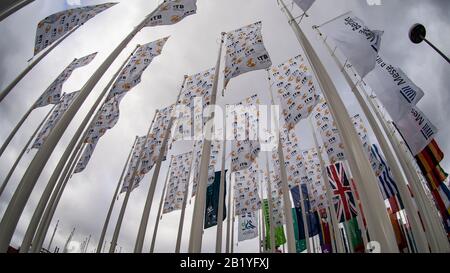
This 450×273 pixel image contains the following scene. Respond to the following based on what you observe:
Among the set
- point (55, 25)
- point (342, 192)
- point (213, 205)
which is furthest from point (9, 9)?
point (342, 192)

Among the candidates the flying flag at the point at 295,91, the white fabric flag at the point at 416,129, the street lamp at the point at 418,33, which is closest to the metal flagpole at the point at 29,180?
the flying flag at the point at 295,91

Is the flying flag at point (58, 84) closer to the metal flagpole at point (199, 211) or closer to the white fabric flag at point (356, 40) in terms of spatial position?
the metal flagpole at point (199, 211)

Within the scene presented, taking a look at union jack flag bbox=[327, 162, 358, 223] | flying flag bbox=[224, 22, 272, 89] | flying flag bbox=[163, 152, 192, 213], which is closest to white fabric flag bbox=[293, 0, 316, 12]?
flying flag bbox=[224, 22, 272, 89]

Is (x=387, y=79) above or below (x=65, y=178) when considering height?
above

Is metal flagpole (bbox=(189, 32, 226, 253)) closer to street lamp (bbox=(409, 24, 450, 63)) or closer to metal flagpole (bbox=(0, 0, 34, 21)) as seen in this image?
metal flagpole (bbox=(0, 0, 34, 21))

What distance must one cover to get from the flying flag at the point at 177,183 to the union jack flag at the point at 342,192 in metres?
10.5

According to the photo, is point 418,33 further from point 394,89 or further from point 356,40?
point 356,40

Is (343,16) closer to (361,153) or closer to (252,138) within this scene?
(361,153)

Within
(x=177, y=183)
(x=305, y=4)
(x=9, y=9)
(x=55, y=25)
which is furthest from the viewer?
(x=177, y=183)

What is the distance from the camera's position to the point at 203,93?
12.1 metres

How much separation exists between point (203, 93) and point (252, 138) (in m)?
3.51

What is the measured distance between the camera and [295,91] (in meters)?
11.0

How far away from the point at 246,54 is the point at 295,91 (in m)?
3.00
